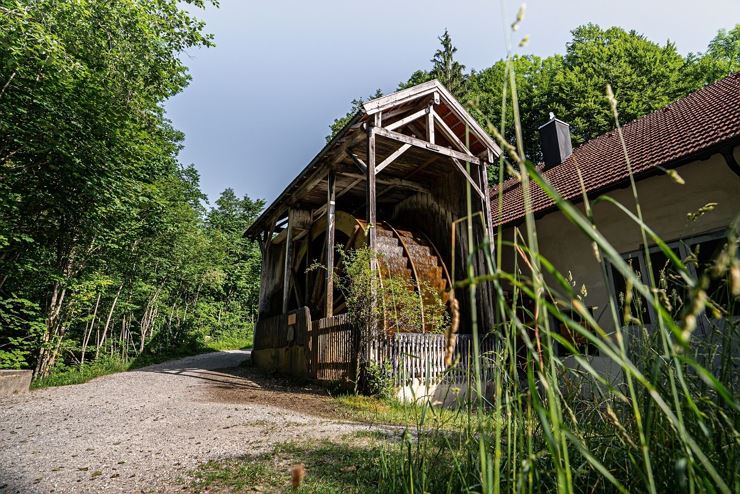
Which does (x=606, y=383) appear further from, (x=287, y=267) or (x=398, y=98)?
(x=287, y=267)

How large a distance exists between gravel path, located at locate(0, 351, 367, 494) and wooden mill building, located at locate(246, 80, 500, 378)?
245cm

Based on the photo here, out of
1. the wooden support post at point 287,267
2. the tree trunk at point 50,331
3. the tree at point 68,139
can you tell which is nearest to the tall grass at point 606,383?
the tree at point 68,139

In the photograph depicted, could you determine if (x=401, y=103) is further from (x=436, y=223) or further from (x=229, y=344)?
(x=229, y=344)

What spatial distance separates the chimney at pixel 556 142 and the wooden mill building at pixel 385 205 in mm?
3595

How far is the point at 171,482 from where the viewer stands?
8.18 feet

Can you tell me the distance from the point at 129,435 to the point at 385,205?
9.30m

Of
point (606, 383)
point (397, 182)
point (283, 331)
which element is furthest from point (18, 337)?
point (606, 383)

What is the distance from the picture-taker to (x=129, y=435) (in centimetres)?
386

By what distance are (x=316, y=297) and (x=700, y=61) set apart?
22.4m

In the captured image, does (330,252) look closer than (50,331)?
Yes

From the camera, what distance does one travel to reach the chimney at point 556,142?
1176 cm

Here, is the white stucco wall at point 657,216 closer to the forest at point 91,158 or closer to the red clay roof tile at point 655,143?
the red clay roof tile at point 655,143

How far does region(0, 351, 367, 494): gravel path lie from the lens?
8.79 ft

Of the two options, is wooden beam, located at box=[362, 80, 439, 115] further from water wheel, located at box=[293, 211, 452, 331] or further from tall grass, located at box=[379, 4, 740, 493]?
tall grass, located at box=[379, 4, 740, 493]
